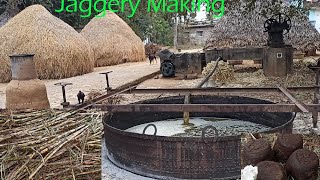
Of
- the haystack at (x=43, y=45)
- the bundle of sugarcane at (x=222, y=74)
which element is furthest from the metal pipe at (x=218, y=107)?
the haystack at (x=43, y=45)

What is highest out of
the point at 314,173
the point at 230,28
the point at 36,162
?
the point at 230,28

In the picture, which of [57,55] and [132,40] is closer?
[57,55]

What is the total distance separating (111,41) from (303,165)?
16582 mm

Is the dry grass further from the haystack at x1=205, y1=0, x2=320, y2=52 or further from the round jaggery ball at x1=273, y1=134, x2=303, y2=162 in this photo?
the haystack at x1=205, y1=0, x2=320, y2=52

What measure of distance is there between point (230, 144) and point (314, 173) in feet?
4.98

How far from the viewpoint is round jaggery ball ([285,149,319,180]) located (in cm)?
173

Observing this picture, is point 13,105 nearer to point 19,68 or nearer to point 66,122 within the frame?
point 19,68

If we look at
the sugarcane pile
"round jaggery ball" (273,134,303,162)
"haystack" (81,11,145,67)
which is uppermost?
"haystack" (81,11,145,67)

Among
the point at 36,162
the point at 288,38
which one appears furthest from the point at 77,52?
the point at 36,162

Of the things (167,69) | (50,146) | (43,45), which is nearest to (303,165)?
(50,146)

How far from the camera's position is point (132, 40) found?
18.8 metres

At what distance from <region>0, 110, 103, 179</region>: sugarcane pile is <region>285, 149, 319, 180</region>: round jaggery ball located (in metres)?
2.12

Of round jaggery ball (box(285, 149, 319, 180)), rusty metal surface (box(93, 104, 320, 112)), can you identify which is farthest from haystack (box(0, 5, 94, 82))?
round jaggery ball (box(285, 149, 319, 180))

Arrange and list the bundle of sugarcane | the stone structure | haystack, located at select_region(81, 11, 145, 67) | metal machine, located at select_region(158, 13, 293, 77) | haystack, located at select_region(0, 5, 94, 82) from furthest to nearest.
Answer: haystack, located at select_region(81, 11, 145, 67), haystack, located at select_region(0, 5, 94, 82), the bundle of sugarcane, metal machine, located at select_region(158, 13, 293, 77), the stone structure
